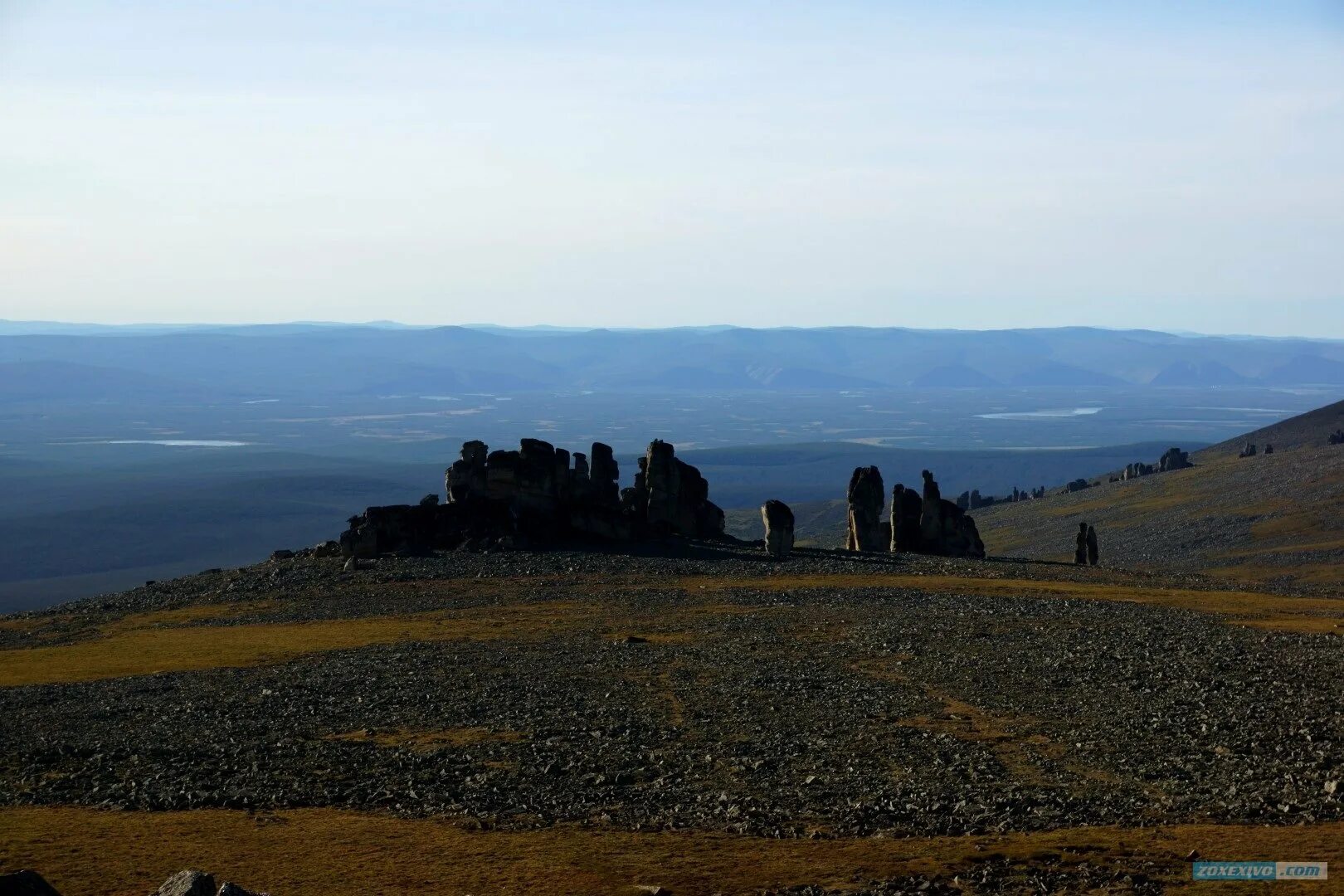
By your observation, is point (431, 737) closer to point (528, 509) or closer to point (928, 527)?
point (528, 509)

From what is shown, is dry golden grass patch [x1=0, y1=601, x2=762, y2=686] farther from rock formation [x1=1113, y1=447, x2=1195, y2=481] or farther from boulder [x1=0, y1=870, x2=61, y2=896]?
rock formation [x1=1113, y1=447, x2=1195, y2=481]

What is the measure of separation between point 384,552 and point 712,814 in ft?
139

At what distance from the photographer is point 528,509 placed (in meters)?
68.8

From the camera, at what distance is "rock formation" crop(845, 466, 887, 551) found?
7488 cm

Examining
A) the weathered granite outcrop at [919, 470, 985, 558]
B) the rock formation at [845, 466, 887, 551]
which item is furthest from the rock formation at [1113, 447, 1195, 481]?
the rock formation at [845, 466, 887, 551]

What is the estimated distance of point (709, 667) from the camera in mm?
39469

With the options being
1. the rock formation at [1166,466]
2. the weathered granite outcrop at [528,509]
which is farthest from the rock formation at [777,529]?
the rock formation at [1166,466]

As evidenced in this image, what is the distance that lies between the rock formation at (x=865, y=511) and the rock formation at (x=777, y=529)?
27.8 feet

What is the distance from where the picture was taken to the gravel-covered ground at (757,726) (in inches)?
1021

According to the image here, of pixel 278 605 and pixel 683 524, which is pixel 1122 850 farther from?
pixel 683 524

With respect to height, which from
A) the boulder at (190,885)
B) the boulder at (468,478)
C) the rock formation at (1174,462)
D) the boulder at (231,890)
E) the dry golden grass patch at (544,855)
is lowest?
the rock formation at (1174,462)

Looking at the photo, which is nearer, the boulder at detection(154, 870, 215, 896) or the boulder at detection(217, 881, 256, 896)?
the boulder at detection(217, 881, 256, 896)

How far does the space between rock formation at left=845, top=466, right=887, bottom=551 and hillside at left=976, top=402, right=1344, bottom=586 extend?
60.6 feet

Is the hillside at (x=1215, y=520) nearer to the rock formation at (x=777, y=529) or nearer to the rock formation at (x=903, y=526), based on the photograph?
the rock formation at (x=903, y=526)
